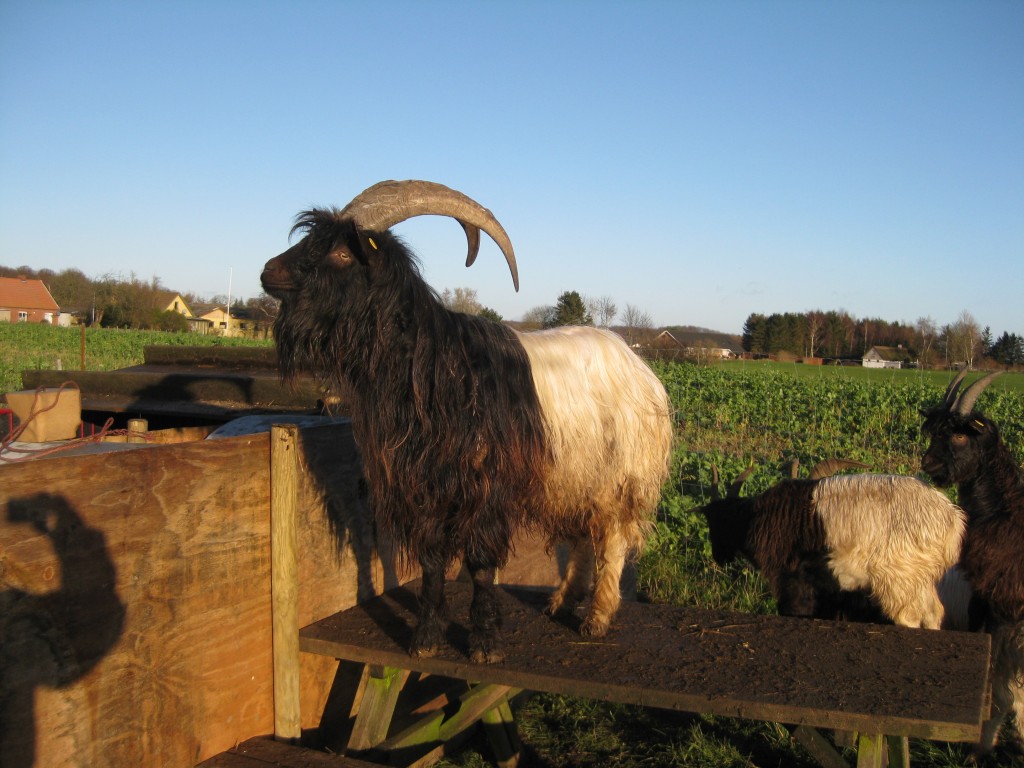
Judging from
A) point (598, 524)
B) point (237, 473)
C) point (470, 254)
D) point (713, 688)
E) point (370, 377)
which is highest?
point (470, 254)

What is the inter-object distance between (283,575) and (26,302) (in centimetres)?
8918

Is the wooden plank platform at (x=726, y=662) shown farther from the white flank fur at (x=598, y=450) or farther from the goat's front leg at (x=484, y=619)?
the white flank fur at (x=598, y=450)

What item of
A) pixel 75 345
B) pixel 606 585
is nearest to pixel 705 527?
pixel 606 585

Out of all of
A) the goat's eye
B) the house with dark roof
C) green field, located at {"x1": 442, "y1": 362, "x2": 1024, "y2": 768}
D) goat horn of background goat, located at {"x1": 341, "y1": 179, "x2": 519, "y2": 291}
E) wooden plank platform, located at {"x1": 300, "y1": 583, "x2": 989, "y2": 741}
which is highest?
the house with dark roof

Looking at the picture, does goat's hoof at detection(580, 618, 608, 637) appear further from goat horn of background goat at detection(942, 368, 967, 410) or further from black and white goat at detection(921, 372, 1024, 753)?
goat horn of background goat at detection(942, 368, 967, 410)

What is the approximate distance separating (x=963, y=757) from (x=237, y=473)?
463 cm

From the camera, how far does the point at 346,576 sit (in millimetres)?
4008

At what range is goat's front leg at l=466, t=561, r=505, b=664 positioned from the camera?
3.40 metres

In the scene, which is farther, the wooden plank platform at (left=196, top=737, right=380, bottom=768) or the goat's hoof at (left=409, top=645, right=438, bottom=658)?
the goat's hoof at (left=409, top=645, right=438, bottom=658)

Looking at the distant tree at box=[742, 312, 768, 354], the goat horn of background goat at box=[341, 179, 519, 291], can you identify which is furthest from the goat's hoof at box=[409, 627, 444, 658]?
the distant tree at box=[742, 312, 768, 354]

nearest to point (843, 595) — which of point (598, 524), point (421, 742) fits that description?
point (598, 524)

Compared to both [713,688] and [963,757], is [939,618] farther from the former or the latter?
[713,688]

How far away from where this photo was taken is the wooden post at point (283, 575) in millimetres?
3355

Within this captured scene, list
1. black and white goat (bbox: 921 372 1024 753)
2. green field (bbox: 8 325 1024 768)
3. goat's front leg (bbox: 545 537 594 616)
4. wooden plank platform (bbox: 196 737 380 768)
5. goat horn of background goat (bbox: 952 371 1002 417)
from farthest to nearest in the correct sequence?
1. goat horn of background goat (bbox: 952 371 1002 417)
2. green field (bbox: 8 325 1024 768)
3. black and white goat (bbox: 921 372 1024 753)
4. goat's front leg (bbox: 545 537 594 616)
5. wooden plank platform (bbox: 196 737 380 768)
